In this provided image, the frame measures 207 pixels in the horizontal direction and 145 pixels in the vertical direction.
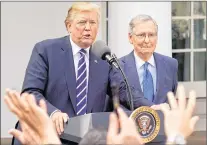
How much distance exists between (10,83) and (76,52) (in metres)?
3.81

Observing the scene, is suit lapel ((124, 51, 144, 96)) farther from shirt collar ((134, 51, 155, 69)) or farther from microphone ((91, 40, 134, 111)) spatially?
microphone ((91, 40, 134, 111))

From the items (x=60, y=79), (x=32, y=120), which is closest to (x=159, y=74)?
(x=60, y=79)

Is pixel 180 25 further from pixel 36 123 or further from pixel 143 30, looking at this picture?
pixel 36 123

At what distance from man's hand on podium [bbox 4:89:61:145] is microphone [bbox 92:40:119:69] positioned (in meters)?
1.06

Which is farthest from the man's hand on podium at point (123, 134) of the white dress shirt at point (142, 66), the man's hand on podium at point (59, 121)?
the white dress shirt at point (142, 66)

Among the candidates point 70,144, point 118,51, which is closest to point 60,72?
point 70,144

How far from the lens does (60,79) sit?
3.69m

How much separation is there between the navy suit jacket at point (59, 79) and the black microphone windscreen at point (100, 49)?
0.26m

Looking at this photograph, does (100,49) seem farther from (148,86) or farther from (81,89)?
(148,86)

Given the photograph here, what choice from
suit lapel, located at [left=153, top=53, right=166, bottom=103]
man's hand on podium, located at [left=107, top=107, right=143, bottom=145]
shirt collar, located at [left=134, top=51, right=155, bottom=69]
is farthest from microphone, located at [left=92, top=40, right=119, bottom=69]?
man's hand on podium, located at [left=107, top=107, right=143, bottom=145]

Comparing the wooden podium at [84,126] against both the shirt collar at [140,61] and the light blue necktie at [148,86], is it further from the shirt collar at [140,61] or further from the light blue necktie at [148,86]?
the shirt collar at [140,61]

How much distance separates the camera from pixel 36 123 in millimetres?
2242

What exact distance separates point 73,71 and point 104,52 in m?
0.35

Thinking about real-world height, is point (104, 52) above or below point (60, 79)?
above
